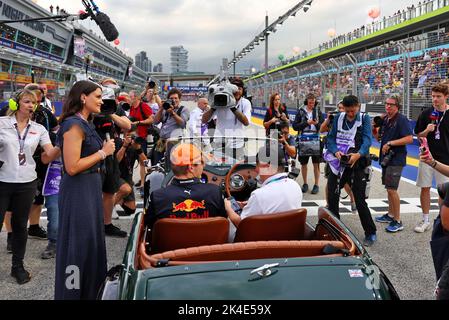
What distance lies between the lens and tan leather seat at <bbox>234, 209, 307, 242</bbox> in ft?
8.37

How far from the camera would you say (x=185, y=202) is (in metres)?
2.70

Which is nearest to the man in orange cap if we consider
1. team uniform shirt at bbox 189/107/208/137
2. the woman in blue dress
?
the woman in blue dress

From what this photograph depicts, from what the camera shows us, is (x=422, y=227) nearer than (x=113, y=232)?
No

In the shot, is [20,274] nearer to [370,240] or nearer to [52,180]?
[52,180]

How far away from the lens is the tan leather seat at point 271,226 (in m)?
2.55

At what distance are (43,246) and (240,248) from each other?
11.5 ft

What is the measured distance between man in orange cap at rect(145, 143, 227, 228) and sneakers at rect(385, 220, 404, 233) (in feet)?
10.6

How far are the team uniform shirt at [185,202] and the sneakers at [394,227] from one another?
10.8 feet

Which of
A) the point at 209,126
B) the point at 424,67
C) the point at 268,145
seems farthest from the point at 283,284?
the point at 424,67

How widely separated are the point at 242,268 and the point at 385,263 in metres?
2.82

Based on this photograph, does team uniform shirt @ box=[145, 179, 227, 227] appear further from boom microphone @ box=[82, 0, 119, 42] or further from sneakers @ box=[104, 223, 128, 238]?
boom microphone @ box=[82, 0, 119, 42]

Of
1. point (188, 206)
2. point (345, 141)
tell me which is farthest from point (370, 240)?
point (188, 206)
